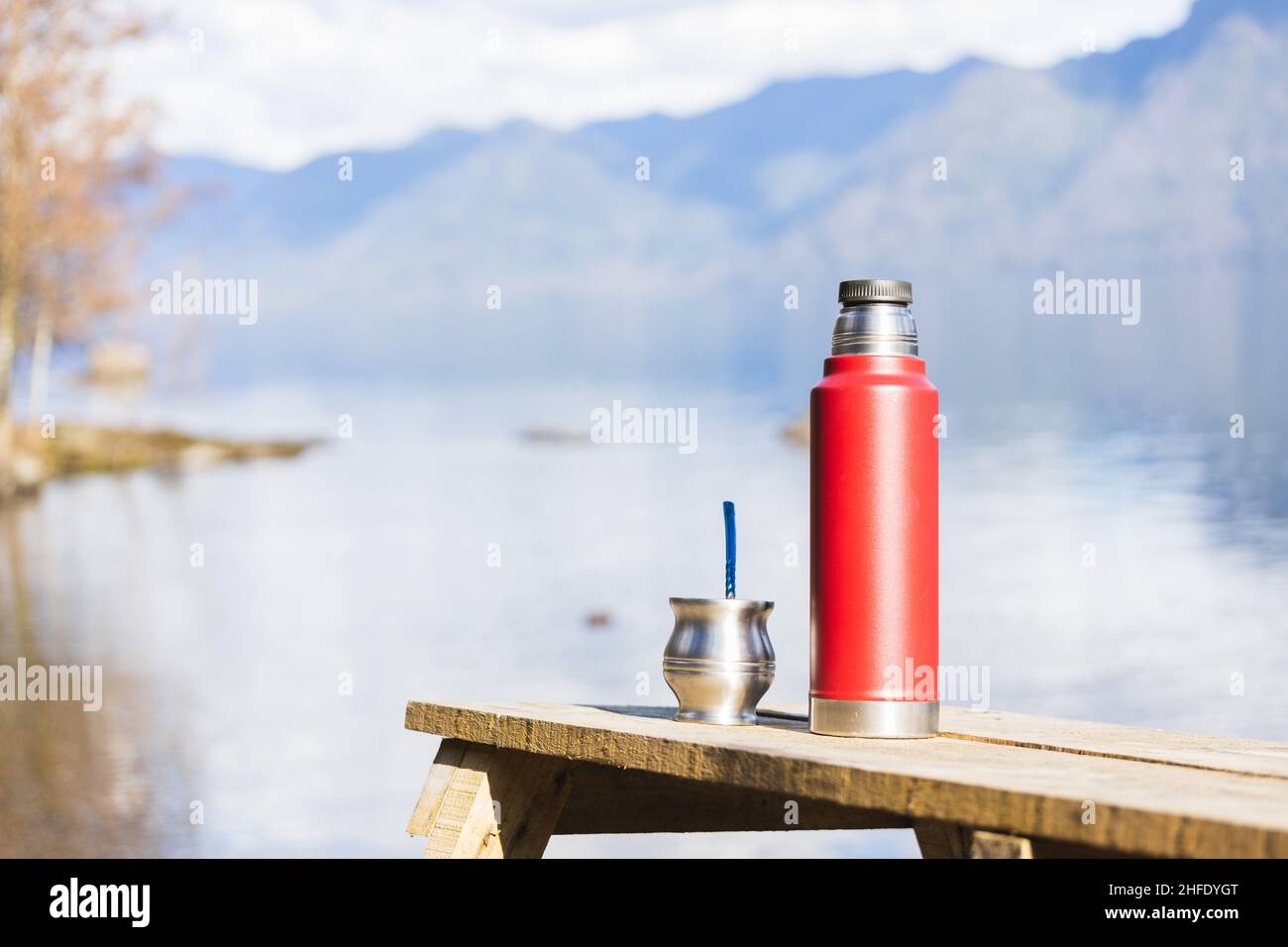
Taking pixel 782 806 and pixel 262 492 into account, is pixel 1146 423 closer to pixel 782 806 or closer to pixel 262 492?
pixel 262 492

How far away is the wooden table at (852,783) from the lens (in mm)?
1284

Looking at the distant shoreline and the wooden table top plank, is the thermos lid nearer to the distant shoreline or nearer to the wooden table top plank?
the wooden table top plank

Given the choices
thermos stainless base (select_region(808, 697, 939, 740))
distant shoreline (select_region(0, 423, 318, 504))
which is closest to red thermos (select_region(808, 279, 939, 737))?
thermos stainless base (select_region(808, 697, 939, 740))

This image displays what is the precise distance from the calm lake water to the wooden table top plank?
224 centimetres

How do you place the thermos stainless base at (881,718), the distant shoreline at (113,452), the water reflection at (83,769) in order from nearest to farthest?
1. the thermos stainless base at (881,718)
2. the water reflection at (83,769)
3. the distant shoreline at (113,452)

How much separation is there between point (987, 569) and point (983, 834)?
38.4 feet

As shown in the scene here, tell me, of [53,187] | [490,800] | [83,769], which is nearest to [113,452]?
[53,187]

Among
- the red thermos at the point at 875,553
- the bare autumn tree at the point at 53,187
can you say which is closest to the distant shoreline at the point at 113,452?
the bare autumn tree at the point at 53,187

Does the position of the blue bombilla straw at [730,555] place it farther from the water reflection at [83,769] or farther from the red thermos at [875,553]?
the water reflection at [83,769]

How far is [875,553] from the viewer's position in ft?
5.36

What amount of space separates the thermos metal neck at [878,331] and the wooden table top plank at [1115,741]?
0.39m

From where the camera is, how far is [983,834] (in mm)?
1365

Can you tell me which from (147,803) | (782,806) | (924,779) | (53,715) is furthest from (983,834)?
(53,715)

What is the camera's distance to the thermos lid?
67.1 inches
